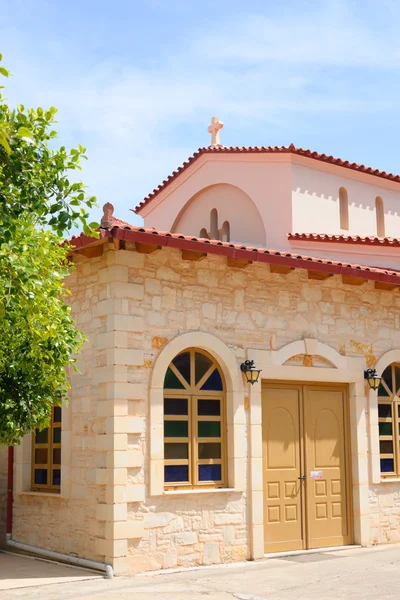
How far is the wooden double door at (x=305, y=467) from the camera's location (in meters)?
10.7

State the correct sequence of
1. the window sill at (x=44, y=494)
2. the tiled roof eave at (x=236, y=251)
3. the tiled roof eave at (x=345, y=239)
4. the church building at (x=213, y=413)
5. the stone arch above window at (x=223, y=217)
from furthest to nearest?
the stone arch above window at (x=223, y=217) < the tiled roof eave at (x=345, y=239) < the window sill at (x=44, y=494) < the church building at (x=213, y=413) < the tiled roof eave at (x=236, y=251)

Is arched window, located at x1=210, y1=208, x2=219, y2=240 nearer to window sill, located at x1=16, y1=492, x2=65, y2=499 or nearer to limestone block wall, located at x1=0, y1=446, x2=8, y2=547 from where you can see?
limestone block wall, located at x1=0, y1=446, x2=8, y2=547

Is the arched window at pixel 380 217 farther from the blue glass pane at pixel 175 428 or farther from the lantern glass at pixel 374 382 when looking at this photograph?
the blue glass pane at pixel 175 428

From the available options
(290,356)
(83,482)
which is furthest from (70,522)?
(290,356)

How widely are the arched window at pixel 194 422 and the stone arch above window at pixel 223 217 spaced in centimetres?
632

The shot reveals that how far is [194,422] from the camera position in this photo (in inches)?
395

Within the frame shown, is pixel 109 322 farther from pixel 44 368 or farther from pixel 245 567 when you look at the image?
pixel 245 567

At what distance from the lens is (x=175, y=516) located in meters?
9.49

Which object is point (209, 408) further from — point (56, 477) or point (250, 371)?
point (56, 477)

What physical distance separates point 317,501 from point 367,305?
302 cm

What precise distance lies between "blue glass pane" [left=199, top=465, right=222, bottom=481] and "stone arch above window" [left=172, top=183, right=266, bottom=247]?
684cm

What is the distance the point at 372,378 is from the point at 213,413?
2719 millimetres

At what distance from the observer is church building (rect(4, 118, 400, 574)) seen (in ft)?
30.7

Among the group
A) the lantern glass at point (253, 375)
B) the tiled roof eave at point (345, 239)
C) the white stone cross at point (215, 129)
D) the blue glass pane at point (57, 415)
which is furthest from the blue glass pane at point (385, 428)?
the white stone cross at point (215, 129)
